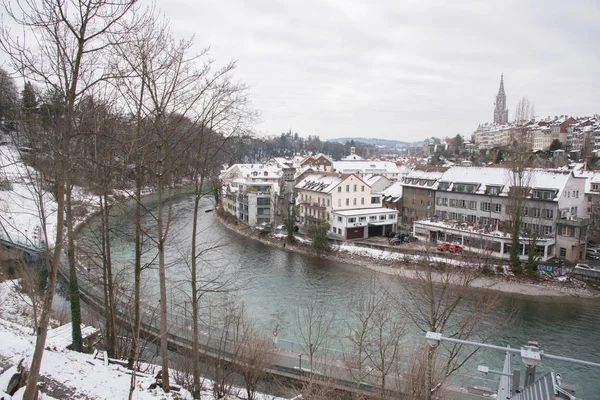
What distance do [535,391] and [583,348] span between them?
1044 cm

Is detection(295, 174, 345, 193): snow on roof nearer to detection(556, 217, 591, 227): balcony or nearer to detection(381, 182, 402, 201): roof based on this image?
detection(381, 182, 402, 201): roof

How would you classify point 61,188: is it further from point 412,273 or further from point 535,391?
point 412,273

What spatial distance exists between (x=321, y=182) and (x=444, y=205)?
7044 millimetres

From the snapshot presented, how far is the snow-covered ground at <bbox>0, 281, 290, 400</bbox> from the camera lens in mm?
5426

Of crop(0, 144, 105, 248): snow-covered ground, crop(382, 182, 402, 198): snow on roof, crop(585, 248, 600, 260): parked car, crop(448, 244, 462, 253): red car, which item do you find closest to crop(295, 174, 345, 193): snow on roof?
crop(382, 182, 402, 198): snow on roof

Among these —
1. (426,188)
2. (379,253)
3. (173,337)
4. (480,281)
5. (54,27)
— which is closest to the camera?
(54,27)

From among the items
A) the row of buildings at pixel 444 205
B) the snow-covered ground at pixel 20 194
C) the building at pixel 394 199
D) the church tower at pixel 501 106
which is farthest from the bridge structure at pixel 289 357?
the church tower at pixel 501 106

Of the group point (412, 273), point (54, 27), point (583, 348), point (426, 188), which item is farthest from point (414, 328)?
point (426, 188)

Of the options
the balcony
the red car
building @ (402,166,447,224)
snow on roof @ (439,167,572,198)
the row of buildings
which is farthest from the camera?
building @ (402,166,447,224)

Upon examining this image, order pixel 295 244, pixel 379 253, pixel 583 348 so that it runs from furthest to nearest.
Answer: pixel 295 244, pixel 379 253, pixel 583 348

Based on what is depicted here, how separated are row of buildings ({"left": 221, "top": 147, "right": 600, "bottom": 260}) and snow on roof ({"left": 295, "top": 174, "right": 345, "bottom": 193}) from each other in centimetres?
8

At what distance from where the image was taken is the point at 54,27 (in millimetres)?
3654

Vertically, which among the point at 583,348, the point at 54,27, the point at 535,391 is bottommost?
the point at 583,348

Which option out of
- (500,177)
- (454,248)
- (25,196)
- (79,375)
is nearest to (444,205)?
(500,177)
